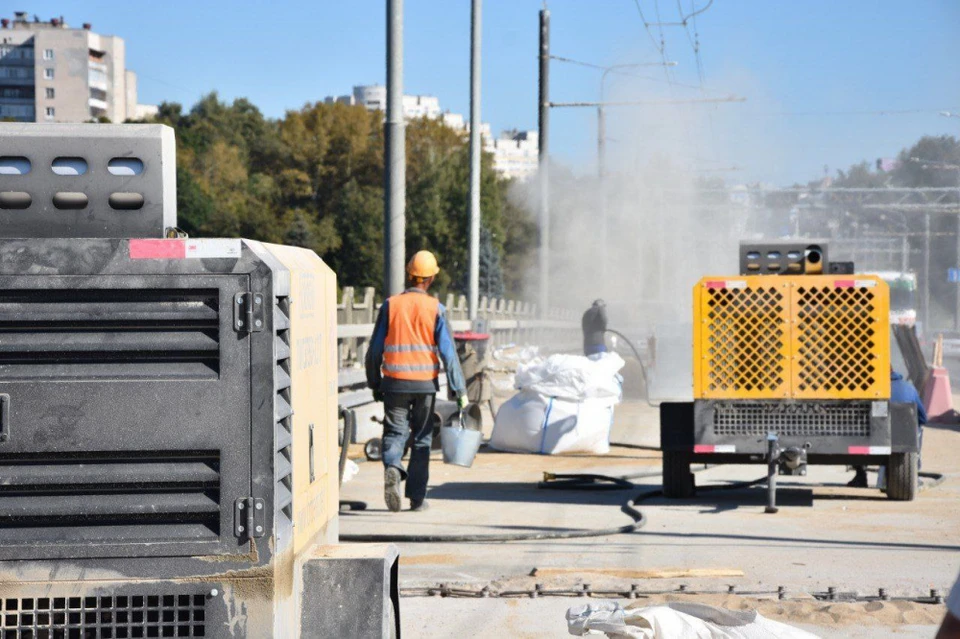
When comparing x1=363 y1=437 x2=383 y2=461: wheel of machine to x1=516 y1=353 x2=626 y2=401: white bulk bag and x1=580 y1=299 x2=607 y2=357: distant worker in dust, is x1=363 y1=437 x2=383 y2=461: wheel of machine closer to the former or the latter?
x1=516 y1=353 x2=626 y2=401: white bulk bag

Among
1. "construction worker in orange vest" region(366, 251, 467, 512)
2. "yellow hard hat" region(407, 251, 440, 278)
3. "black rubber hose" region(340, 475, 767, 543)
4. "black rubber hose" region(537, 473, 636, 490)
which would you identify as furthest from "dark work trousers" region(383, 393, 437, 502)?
"black rubber hose" region(537, 473, 636, 490)

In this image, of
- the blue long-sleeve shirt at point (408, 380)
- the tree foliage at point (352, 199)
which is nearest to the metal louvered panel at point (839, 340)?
the blue long-sleeve shirt at point (408, 380)

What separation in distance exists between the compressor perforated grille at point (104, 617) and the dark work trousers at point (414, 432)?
655cm

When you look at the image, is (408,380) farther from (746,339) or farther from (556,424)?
(556,424)

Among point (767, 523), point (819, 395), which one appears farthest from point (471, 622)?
point (819, 395)

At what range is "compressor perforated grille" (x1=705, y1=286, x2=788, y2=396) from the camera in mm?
11375

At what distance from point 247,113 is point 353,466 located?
106 metres

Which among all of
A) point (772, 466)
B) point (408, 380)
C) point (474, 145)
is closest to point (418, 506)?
point (408, 380)

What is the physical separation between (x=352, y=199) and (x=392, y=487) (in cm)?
6646

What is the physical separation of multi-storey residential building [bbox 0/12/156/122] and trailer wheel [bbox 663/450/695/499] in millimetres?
163253

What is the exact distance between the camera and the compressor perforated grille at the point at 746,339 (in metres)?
11.4

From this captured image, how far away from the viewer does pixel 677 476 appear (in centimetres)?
1191

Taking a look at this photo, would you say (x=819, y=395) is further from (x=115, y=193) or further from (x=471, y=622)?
(x=115, y=193)

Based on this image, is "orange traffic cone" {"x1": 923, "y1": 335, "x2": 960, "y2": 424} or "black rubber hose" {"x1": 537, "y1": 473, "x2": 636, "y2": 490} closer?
"black rubber hose" {"x1": 537, "y1": 473, "x2": 636, "y2": 490}
